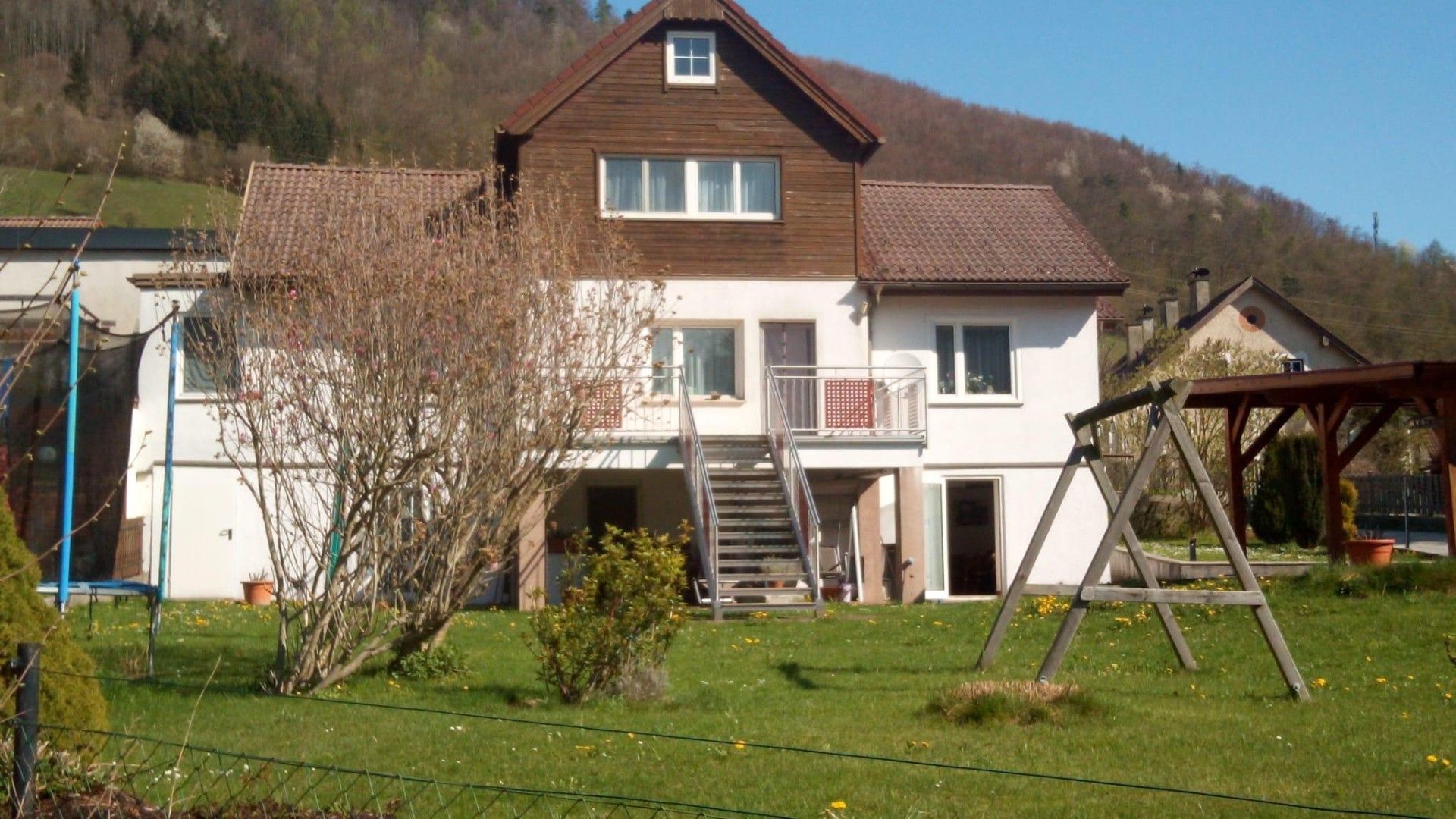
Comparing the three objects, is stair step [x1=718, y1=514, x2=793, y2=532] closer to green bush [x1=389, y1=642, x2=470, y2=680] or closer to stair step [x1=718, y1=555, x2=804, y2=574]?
stair step [x1=718, y1=555, x2=804, y2=574]

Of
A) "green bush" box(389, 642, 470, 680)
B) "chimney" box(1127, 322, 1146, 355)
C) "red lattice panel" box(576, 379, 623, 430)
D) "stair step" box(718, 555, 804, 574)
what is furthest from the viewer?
"chimney" box(1127, 322, 1146, 355)

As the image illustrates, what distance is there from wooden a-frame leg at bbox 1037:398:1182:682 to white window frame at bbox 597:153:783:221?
513 inches

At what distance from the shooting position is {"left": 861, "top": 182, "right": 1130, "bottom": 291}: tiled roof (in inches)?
928

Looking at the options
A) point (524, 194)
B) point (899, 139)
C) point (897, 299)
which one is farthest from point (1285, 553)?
point (899, 139)

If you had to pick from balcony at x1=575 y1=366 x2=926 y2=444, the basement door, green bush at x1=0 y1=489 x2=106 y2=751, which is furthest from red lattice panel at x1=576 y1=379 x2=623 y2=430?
the basement door

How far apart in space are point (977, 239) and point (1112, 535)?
596 inches

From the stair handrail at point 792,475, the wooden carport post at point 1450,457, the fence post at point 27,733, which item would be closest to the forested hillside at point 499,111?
the stair handrail at point 792,475

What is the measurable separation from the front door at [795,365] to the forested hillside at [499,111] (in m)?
29.7

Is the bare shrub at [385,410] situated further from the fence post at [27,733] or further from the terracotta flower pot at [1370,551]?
the terracotta flower pot at [1370,551]

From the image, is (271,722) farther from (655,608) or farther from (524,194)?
(524,194)

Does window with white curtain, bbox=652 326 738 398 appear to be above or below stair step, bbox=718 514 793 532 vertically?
above

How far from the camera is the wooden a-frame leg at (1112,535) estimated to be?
396 inches

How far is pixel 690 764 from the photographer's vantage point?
8.01 metres

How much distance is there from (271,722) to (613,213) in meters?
13.3
